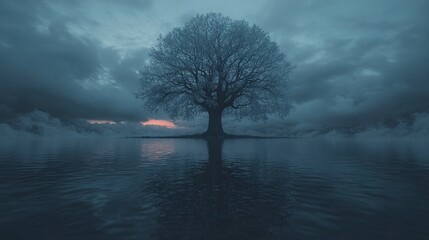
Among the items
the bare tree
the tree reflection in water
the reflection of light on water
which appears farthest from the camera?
the bare tree

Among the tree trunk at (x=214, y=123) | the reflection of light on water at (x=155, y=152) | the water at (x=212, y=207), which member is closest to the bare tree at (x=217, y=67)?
the tree trunk at (x=214, y=123)

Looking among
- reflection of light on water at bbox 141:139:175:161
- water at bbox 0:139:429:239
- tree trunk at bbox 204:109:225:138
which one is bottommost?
water at bbox 0:139:429:239

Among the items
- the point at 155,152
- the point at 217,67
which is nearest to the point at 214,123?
the point at 217,67

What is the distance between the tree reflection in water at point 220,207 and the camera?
9.12ft

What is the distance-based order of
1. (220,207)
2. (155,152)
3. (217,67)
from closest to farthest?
(220,207), (155,152), (217,67)

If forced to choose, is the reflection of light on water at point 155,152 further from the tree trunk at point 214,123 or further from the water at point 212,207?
the tree trunk at point 214,123

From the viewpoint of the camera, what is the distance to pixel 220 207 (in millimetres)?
3668

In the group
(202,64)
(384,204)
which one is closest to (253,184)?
(384,204)

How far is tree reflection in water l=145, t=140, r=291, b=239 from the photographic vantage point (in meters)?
2.78

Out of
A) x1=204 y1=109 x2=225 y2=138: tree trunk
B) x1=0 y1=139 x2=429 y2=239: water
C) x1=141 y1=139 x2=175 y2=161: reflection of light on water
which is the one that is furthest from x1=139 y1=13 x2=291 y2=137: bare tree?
x1=0 y1=139 x2=429 y2=239: water

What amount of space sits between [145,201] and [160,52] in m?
26.0

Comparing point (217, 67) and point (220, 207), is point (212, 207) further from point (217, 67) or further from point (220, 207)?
point (217, 67)

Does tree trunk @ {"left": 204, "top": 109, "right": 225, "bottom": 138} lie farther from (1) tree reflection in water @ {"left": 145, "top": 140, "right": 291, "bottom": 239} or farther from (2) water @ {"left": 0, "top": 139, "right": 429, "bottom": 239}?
(1) tree reflection in water @ {"left": 145, "top": 140, "right": 291, "bottom": 239}

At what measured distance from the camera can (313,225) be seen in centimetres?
301
